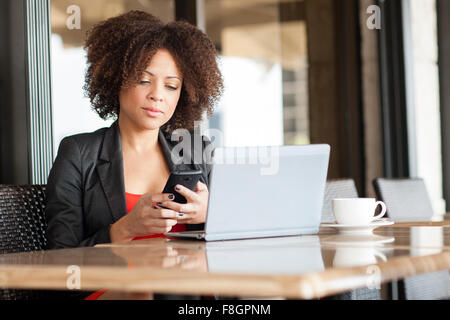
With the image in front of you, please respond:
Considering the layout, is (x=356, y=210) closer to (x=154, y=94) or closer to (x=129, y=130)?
(x=154, y=94)

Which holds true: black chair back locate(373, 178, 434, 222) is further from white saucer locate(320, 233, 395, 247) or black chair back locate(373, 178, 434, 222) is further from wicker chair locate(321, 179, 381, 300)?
white saucer locate(320, 233, 395, 247)

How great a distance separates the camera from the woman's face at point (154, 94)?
2.06m

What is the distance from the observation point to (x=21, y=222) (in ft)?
5.85

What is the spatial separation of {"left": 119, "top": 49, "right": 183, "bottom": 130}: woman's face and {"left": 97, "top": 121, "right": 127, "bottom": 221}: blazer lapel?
105 millimetres

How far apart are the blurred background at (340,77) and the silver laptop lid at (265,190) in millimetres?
1903

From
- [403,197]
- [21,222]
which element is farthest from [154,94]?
[403,197]

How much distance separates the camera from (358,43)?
15.0ft

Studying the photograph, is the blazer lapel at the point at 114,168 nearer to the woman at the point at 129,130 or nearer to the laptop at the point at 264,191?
the woman at the point at 129,130

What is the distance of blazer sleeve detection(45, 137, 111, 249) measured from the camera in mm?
1795

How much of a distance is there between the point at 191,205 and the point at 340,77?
321 cm

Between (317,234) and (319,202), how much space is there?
0.36 ft

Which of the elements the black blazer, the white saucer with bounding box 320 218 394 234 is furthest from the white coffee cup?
→ the black blazer

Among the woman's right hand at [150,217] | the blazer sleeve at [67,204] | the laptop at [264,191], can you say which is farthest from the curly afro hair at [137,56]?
the laptop at [264,191]
